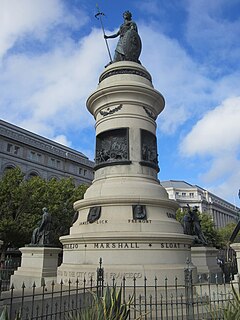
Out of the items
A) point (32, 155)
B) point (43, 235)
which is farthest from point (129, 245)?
point (32, 155)

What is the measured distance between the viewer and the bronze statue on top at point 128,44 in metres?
15.9

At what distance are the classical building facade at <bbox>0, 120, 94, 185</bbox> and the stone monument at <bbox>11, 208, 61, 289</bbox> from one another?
36918 mm

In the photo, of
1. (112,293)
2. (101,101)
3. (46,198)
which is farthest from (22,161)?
(112,293)

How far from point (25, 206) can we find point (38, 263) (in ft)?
50.7

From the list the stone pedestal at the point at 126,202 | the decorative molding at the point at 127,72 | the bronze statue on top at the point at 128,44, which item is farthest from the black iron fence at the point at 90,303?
the bronze statue on top at the point at 128,44

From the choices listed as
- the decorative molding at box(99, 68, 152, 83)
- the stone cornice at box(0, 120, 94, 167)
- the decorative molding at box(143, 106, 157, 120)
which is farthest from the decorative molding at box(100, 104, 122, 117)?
the stone cornice at box(0, 120, 94, 167)

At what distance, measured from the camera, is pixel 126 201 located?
11828mm

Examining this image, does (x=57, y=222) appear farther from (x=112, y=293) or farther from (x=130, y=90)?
(x=112, y=293)

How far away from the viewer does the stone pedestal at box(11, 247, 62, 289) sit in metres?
12.6

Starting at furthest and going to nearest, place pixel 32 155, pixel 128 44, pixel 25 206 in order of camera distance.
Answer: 1. pixel 32 155
2. pixel 25 206
3. pixel 128 44

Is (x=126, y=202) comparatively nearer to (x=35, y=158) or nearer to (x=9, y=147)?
(x=9, y=147)

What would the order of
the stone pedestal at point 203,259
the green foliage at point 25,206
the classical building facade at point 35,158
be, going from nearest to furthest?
the stone pedestal at point 203,259 < the green foliage at point 25,206 < the classical building facade at point 35,158

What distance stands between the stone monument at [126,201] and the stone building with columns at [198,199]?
76983mm

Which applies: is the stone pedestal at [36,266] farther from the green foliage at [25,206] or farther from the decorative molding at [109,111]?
the green foliage at [25,206]
